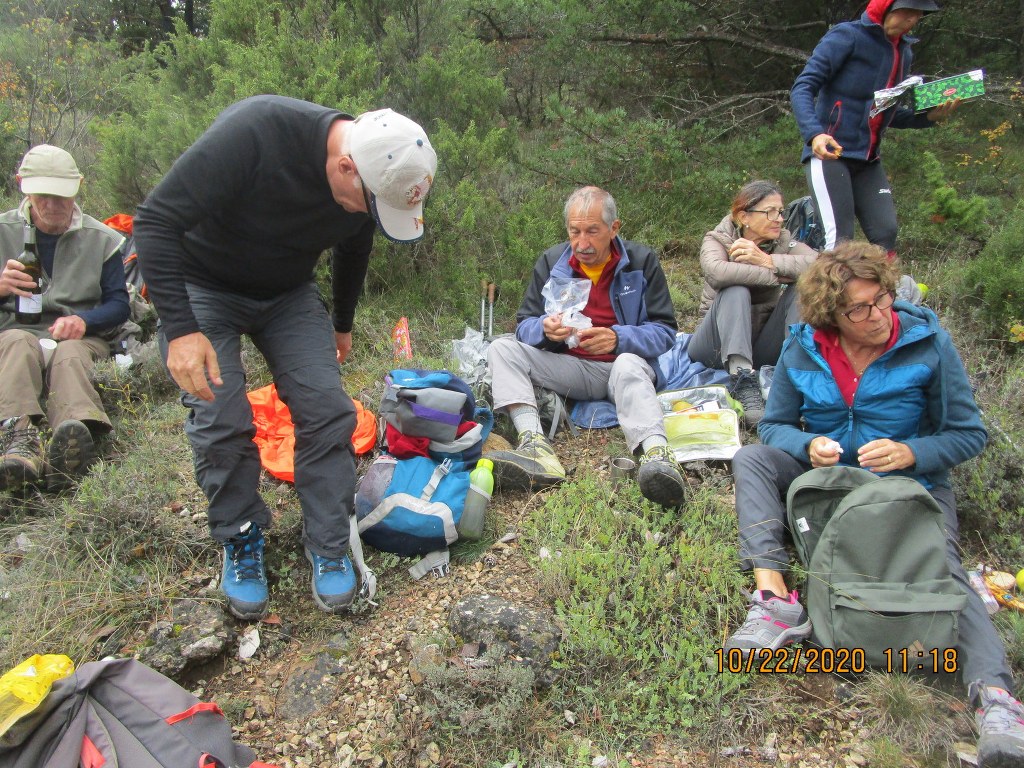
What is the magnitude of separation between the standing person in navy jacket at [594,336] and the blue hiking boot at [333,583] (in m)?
1.06

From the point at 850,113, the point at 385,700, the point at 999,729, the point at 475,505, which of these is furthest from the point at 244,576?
the point at 850,113

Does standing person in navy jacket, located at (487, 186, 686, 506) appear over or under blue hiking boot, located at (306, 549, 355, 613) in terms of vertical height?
over

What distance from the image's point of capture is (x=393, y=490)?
2836 millimetres

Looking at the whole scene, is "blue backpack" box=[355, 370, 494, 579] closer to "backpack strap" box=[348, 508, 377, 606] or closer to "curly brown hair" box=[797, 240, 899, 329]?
"backpack strap" box=[348, 508, 377, 606]

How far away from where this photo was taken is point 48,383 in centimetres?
347

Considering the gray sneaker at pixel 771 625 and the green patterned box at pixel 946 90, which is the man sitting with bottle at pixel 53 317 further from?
the green patterned box at pixel 946 90

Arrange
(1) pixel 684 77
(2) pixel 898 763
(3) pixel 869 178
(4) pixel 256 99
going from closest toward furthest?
1. (2) pixel 898 763
2. (4) pixel 256 99
3. (3) pixel 869 178
4. (1) pixel 684 77

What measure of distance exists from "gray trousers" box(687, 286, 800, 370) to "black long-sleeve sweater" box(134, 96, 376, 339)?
203 cm

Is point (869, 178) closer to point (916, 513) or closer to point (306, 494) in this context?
point (916, 513)

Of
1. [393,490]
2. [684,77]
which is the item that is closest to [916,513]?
[393,490]

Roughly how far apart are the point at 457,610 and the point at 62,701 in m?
1.18

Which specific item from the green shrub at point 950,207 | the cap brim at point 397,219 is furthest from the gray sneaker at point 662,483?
the green shrub at point 950,207

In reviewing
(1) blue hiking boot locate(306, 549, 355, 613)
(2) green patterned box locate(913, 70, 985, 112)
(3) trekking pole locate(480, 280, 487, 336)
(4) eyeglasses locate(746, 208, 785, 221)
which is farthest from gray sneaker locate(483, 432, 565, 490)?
(2) green patterned box locate(913, 70, 985, 112)

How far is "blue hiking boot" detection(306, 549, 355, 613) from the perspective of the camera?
2.49m
